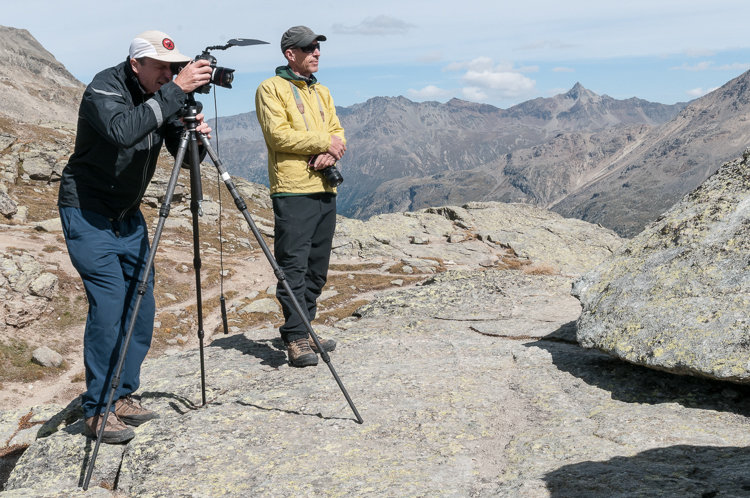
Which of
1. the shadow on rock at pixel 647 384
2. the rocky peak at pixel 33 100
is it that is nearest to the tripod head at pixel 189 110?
the shadow on rock at pixel 647 384

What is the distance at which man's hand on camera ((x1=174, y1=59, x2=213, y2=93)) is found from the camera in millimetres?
5646

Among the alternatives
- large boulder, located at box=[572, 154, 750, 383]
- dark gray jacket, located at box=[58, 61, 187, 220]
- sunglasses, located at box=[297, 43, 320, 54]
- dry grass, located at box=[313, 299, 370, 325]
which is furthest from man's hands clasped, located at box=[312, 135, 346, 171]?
dry grass, located at box=[313, 299, 370, 325]

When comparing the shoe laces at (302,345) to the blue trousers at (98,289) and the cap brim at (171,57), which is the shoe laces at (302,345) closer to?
the blue trousers at (98,289)

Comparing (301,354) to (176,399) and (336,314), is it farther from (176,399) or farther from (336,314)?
(336,314)

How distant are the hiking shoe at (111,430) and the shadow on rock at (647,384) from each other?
606cm

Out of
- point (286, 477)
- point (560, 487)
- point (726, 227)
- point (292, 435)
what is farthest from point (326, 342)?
point (726, 227)

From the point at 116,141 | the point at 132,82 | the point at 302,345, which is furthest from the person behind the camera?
the point at 302,345

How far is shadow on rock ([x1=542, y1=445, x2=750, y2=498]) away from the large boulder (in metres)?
1.32

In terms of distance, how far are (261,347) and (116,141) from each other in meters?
5.31

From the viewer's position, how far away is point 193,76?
18.6ft

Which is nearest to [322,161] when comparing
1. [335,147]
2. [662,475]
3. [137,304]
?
[335,147]

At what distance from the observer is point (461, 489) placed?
476cm

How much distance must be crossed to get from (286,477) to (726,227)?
663 centimetres

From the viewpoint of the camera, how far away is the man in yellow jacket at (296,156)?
7.57 meters
